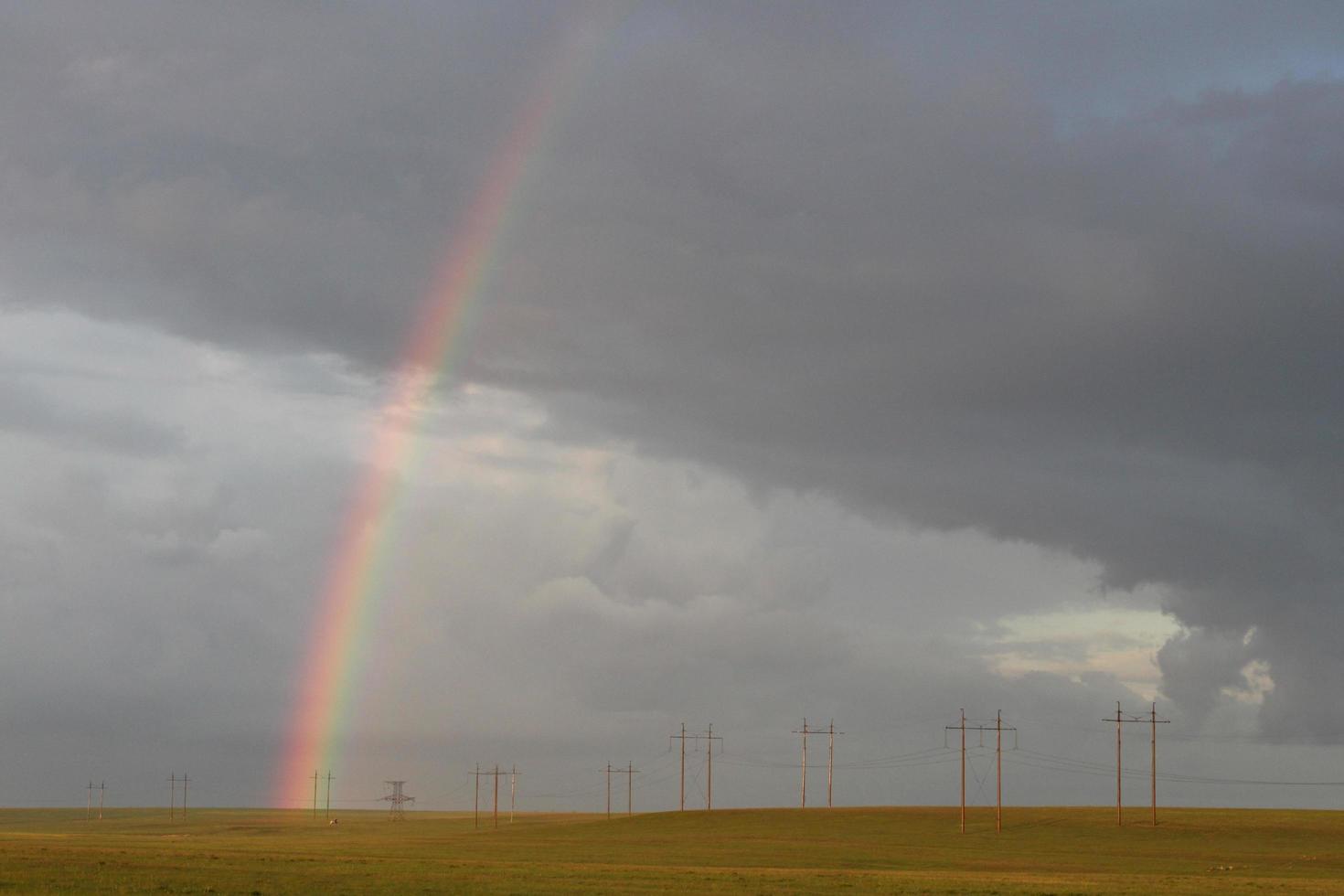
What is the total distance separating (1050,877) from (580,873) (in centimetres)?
2691

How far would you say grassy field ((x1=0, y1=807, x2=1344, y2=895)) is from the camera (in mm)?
66125

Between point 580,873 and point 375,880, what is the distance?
47.7 feet

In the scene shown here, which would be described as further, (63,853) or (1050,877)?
(63,853)

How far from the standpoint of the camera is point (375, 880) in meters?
66.7

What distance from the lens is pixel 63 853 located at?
295 ft

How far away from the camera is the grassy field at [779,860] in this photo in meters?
66.1

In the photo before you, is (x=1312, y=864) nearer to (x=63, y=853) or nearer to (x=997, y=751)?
(x=997, y=751)

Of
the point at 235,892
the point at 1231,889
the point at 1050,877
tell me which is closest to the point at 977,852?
the point at 1050,877

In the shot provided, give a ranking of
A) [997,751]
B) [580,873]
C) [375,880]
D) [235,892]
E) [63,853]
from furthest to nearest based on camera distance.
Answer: [997,751]
[63,853]
[580,873]
[375,880]
[235,892]

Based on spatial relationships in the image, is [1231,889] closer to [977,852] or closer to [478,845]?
[977,852]

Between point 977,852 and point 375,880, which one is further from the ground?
point 375,880

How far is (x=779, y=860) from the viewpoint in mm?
103125

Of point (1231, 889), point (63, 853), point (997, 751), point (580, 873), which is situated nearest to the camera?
point (1231, 889)

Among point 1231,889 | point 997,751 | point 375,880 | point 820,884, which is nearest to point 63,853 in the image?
point 375,880
